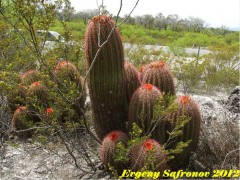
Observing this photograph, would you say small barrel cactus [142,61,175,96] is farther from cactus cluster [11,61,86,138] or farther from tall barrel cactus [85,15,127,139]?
cactus cluster [11,61,86,138]

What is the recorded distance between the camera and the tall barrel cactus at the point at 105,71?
3887 mm

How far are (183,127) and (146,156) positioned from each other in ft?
2.30

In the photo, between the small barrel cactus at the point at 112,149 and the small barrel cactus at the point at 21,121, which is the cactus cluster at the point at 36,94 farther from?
the small barrel cactus at the point at 112,149

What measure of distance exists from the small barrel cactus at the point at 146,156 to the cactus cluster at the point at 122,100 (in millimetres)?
10

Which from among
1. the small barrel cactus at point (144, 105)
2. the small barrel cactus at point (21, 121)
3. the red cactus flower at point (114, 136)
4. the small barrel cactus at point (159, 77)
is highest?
the small barrel cactus at point (159, 77)

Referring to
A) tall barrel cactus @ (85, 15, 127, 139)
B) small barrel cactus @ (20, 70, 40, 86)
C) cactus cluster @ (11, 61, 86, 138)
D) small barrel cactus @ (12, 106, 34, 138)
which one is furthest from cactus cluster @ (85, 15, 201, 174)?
small barrel cactus @ (20, 70, 40, 86)

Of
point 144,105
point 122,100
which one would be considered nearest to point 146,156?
point 144,105

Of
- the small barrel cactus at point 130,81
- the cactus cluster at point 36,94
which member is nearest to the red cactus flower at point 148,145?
the small barrel cactus at point 130,81

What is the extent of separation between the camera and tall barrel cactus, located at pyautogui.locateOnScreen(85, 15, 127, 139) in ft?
12.8

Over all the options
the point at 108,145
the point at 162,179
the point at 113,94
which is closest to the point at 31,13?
the point at 113,94

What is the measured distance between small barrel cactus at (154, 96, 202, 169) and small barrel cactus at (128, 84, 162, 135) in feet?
0.50

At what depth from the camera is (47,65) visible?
12.5 feet

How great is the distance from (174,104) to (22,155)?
7.63 feet

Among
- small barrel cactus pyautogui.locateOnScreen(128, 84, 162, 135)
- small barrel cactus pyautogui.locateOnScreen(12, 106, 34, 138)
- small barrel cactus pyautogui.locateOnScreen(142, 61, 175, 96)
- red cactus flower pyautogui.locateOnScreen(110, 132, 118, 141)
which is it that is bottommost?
small barrel cactus pyautogui.locateOnScreen(12, 106, 34, 138)
